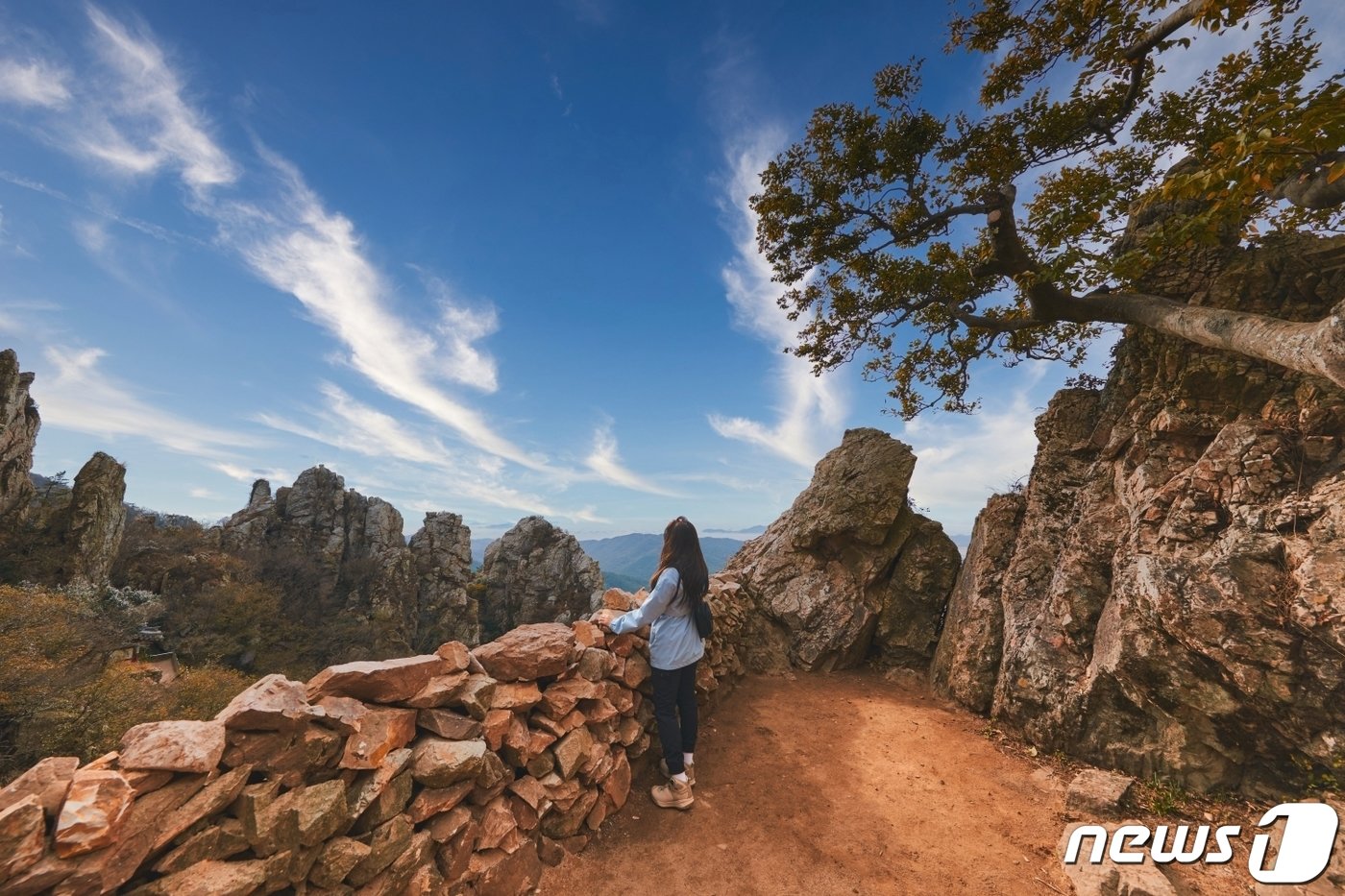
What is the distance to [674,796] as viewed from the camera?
218 inches

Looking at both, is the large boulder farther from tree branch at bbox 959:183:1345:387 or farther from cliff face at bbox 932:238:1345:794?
tree branch at bbox 959:183:1345:387

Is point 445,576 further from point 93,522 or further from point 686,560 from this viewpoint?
point 686,560

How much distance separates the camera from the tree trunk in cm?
424

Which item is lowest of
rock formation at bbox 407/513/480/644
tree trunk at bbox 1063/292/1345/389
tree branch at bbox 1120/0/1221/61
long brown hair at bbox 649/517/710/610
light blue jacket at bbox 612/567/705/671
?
rock formation at bbox 407/513/480/644

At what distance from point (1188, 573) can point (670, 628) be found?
631cm

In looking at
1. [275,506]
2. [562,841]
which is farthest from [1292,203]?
[275,506]

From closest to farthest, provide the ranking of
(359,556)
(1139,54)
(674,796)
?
(674,796) < (1139,54) < (359,556)

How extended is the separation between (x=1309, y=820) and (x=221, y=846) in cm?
904

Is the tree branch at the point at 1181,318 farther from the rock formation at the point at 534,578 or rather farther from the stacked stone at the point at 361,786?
the rock formation at the point at 534,578

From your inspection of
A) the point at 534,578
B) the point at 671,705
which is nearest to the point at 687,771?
the point at 671,705

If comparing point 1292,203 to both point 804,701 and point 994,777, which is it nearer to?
point 994,777

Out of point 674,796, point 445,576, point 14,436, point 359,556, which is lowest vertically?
point 445,576

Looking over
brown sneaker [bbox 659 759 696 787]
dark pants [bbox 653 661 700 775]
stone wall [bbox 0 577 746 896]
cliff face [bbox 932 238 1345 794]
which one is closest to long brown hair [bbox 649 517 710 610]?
dark pants [bbox 653 661 700 775]

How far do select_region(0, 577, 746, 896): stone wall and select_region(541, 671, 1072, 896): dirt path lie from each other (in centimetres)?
65
